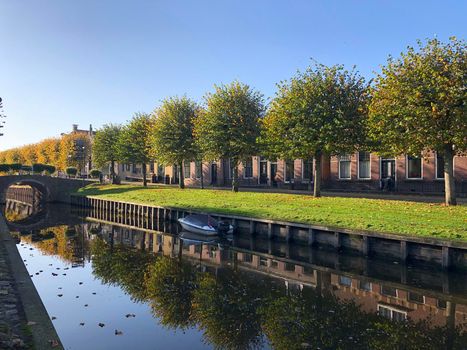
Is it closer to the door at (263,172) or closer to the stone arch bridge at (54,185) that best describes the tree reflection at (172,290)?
the door at (263,172)

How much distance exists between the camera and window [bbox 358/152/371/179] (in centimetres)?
3650

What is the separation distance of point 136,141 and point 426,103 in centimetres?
3606

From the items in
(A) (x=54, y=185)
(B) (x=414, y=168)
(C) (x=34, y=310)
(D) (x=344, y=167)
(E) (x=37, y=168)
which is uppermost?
(E) (x=37, y=168)

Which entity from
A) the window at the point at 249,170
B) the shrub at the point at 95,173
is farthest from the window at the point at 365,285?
the shrub at the point at 95,173

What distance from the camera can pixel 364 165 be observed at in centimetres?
3681

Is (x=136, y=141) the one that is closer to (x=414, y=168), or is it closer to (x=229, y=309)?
(x=414, y=168)

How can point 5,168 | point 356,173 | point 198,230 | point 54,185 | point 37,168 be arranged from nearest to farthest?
1. point 198,230
2. point 356,173
3. point 54,185
4. point 5,168
5. point 37,168

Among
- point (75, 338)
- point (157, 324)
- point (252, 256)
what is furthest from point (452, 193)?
point (75, 338)

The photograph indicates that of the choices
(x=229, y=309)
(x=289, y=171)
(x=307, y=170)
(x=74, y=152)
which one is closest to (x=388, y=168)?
(x=307, y=170)

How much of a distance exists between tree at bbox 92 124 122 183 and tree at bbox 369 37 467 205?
4262 centimetres

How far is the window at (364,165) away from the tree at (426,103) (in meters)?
13.5

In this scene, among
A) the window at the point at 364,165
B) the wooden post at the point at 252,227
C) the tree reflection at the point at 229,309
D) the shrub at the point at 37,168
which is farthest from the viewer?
the shrub at the point at 37,168

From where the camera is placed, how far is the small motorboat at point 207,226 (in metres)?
25.9

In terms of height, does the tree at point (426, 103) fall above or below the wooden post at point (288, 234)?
above
